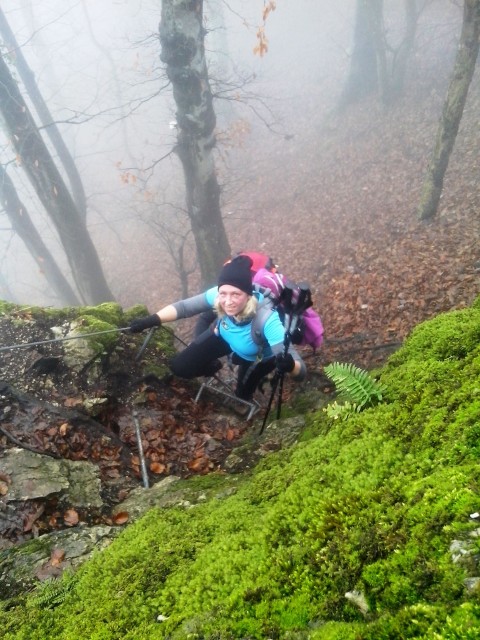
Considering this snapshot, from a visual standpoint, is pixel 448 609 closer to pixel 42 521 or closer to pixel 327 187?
pixel 42 521

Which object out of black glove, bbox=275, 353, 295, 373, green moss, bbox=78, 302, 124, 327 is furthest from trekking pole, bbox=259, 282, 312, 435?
green moss, bbox=78, 302, 124, 327

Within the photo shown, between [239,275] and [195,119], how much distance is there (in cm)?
535

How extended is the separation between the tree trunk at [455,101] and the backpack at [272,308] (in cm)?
563

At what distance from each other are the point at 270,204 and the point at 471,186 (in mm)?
7358

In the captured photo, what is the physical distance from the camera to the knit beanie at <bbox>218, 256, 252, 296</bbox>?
4.39m

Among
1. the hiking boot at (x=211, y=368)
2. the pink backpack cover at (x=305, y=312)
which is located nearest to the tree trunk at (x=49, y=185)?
the hiking boot at (x=211, y=368)

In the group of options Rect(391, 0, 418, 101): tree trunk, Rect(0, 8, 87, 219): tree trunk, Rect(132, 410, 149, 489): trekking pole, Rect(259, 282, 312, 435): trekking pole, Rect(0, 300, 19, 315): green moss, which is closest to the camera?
Rect(132, 410, 149, 489): trekking pole

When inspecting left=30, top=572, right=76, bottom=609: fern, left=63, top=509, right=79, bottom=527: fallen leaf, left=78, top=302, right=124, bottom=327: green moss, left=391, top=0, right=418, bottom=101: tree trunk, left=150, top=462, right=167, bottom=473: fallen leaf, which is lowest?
left=150, top=462, right=167, bottom=473: fallen leaf

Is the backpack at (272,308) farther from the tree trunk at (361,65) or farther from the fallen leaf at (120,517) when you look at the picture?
the tree trunk at (361,65)

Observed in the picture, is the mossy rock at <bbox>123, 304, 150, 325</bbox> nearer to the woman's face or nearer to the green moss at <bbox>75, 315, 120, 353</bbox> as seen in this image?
the green moss at <bbox>75, 315, 120, 353</bbox>

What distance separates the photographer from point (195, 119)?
8.27m

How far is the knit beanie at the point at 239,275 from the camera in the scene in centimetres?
439

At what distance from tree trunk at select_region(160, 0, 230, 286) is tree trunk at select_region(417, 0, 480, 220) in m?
Result: 4.82

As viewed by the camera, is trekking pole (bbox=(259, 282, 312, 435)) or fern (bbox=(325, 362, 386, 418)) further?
trekking pole (bbox=(259, 282, 312, 435))
